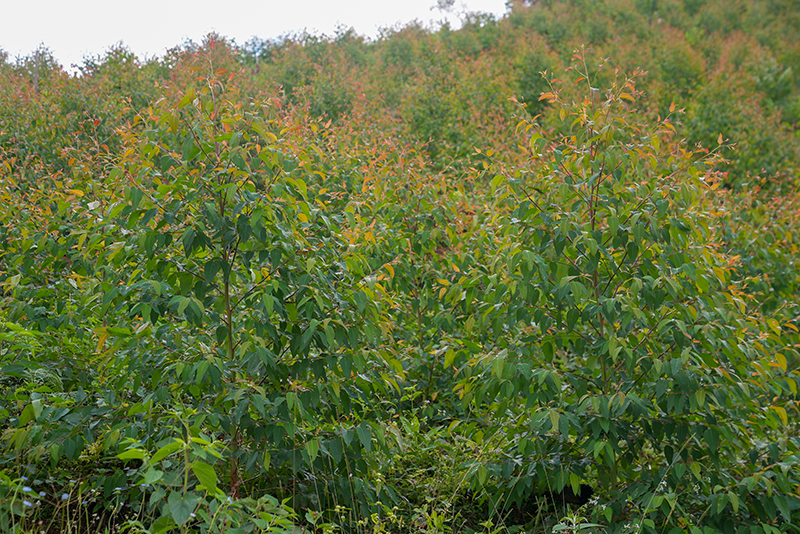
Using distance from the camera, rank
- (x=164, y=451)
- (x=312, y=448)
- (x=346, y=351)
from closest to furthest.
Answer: (x=164, y=451)
(x=312, y=448)
(x=346, y=351)

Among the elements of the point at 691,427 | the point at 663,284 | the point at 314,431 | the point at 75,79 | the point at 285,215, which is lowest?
the point at 691,427

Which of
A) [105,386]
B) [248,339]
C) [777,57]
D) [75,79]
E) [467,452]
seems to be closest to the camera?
[248,339]

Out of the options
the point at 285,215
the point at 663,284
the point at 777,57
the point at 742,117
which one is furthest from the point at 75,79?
the point at 777,57

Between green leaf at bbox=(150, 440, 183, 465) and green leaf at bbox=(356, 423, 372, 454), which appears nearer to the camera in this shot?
green leaf at bbox=(150, 440, 183, 465)

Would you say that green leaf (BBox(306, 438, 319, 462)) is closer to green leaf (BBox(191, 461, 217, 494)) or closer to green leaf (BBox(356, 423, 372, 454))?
green leaf (BBox(356, 423, 372, 454))

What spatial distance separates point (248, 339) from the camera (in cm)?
274

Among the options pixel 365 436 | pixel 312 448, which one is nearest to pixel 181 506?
pixel 312 448

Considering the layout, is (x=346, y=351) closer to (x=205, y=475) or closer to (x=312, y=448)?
(x=312, y=448)

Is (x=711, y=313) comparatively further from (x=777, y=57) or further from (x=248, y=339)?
(x=777, y=57)

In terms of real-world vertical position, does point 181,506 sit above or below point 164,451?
below

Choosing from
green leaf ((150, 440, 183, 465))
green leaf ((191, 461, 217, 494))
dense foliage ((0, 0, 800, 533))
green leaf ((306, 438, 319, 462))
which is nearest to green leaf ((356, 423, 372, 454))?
dense foliage ((0, 0, 800, 533))

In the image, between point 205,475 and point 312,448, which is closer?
point 205,475

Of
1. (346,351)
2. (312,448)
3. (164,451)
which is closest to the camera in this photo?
(164,451)

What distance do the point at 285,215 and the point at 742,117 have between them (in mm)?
13912
